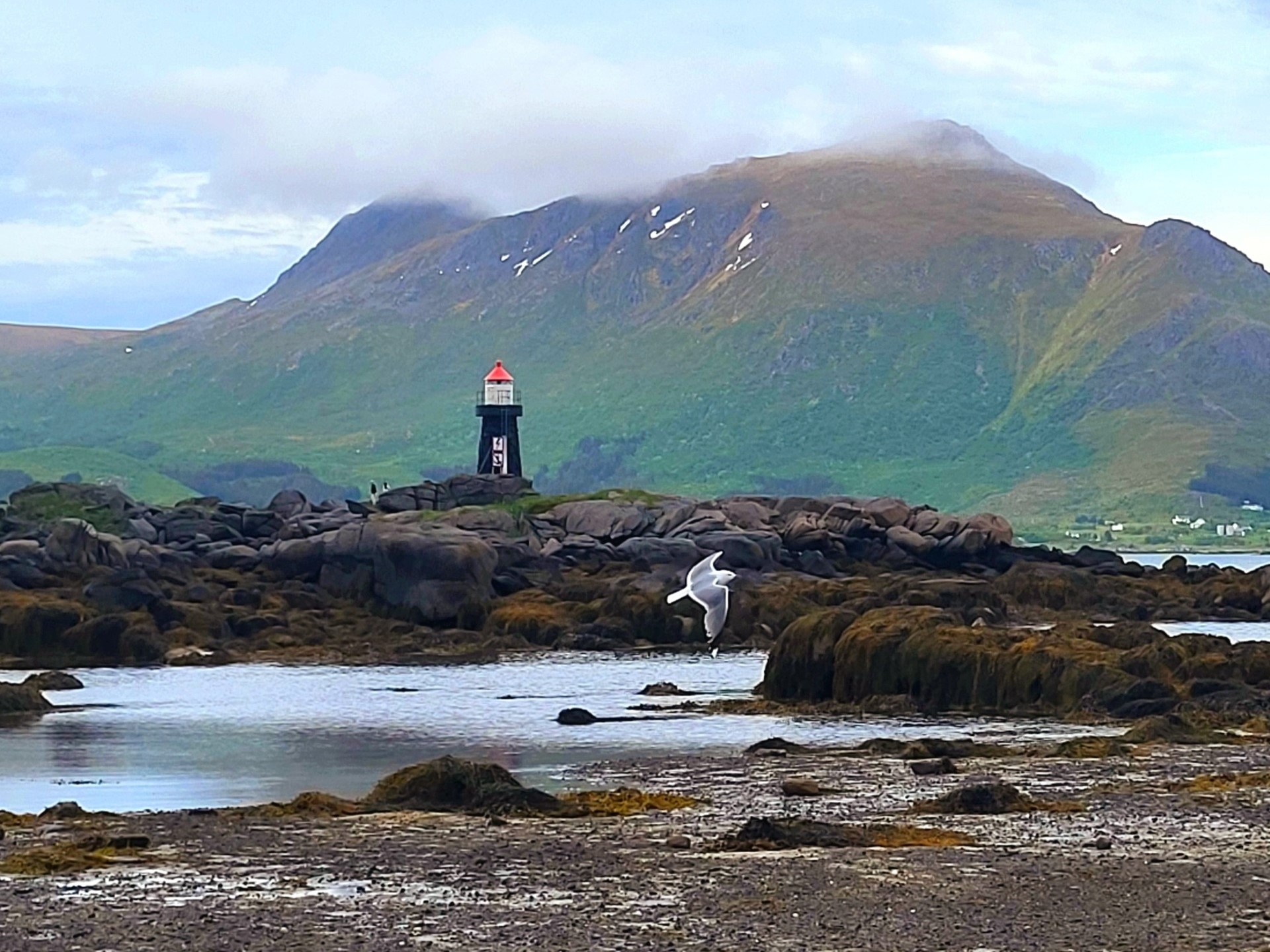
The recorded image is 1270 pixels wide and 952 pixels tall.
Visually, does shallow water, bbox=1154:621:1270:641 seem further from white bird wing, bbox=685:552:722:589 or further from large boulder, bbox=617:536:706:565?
large boulder, bbox=617:536:706:565

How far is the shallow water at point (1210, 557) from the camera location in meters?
158

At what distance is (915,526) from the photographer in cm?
8769

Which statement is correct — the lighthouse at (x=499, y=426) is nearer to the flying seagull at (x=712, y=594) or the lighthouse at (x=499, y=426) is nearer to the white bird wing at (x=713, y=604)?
the flying seagull at (x=712, y=594)

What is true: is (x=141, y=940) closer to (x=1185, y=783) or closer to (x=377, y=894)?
(x=377, y=894)

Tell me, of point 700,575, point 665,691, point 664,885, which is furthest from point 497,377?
point 664,885

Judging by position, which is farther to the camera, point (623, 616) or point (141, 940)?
point (623, 616)

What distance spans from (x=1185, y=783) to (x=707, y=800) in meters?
5.97

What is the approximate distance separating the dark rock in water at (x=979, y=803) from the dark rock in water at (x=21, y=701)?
24.1m

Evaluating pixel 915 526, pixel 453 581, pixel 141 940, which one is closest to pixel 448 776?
pixel 141 940

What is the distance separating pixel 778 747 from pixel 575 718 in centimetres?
829

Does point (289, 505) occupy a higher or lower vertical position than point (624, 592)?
higher

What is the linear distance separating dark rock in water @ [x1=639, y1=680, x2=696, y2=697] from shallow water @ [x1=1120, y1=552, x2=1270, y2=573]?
104759 millimetres

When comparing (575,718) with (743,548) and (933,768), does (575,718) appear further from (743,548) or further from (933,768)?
(743,548)

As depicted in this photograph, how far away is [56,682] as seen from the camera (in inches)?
2071
